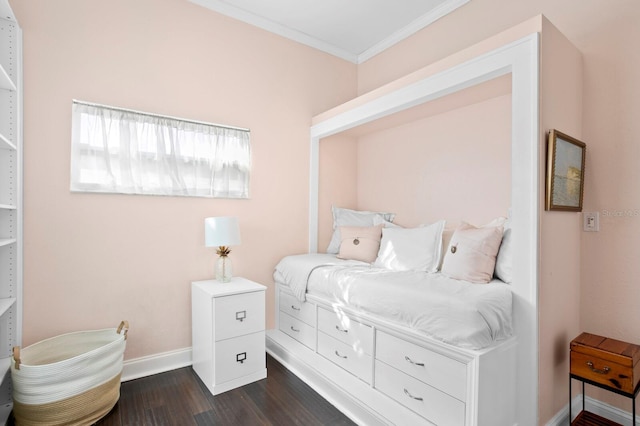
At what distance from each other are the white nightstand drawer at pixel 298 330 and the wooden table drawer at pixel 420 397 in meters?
0.71

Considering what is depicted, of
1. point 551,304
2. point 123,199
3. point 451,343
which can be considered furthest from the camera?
point 123,199

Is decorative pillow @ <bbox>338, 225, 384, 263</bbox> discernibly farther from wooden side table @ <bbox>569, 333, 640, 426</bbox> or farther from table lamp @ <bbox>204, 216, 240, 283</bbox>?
wooden side table @ <bbox>569, 333, 640, 426</bbox>

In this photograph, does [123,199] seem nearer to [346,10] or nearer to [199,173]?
[199,173]

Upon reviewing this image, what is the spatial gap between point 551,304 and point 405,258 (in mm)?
954

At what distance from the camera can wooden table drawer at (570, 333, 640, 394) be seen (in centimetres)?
156

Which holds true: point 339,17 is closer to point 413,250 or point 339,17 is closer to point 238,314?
point 413,250

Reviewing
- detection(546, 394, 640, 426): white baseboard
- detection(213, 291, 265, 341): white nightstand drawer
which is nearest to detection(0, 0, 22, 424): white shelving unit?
detection(213, 291, 265, 341): white nightstand drawer

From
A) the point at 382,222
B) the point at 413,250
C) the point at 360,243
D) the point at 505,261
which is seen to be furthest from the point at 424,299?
the point at 382,222

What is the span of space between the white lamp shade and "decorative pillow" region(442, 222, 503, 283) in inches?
60.5

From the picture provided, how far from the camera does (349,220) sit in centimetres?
331

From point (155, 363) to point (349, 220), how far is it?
201 cm

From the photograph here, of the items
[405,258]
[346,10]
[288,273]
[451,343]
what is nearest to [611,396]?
[451,343]

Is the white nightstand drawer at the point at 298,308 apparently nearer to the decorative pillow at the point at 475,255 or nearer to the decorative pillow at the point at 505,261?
the decorative pillow at the point at 475,255

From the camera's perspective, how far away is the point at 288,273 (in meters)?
2.88
